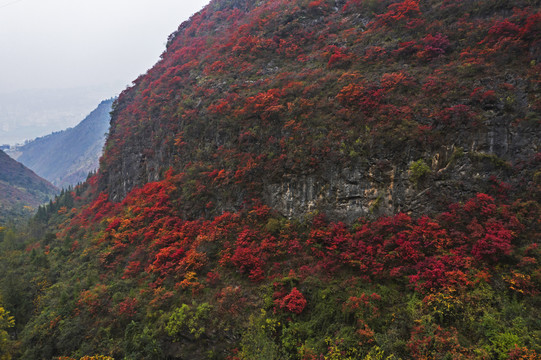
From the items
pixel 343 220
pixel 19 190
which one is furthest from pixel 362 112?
pixel 19 190

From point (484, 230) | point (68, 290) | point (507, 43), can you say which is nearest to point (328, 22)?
point (507, 43)

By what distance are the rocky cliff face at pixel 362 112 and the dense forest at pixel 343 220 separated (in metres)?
0.10

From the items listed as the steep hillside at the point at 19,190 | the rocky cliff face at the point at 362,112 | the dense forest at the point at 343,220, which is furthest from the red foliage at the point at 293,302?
the steep hillside at the point at 19,190

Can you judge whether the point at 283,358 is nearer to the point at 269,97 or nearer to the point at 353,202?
the point at 353,202

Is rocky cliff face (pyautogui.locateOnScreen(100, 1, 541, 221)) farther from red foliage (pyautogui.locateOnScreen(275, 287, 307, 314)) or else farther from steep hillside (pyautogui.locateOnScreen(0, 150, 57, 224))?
steep hillside (pyautogui.locateOnScreen(0, 150, 57, 224))

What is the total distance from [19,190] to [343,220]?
135628 mm

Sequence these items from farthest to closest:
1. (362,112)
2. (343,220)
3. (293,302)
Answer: (362,112), (343,220), (293,302)

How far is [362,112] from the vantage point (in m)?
14.7

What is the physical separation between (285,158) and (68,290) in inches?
728

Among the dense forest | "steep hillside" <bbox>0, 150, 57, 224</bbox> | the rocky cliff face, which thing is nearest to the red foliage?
the dense forest

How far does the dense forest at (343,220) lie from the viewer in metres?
8.98

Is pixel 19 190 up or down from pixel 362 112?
up

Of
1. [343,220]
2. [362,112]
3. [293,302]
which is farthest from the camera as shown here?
[362,112]

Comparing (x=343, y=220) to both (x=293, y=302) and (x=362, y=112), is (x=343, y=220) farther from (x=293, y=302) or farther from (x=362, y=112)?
(x=362, y=112)
